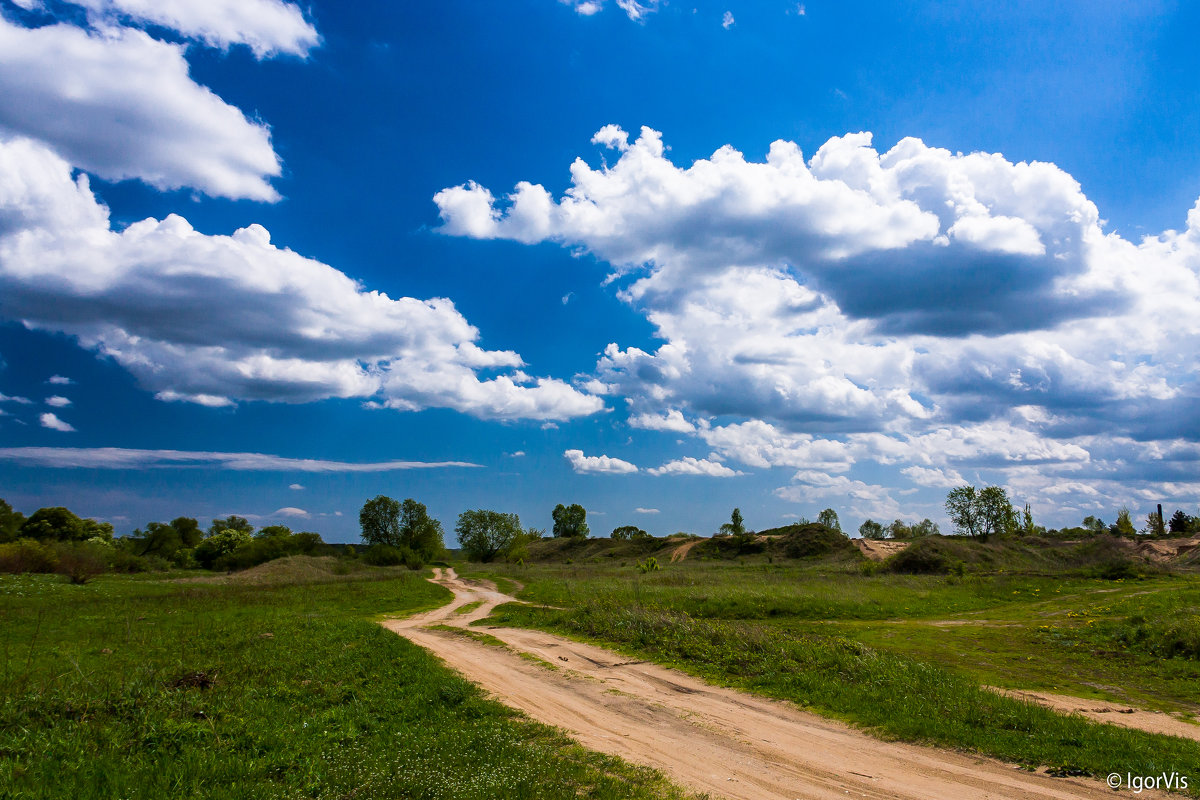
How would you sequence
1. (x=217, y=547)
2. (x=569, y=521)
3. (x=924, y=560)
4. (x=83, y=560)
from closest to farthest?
(x=83, y=560), (x=924, y=560), (x=217, y=547), (x=569, y=521)

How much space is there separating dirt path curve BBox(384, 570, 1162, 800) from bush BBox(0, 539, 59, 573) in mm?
54255

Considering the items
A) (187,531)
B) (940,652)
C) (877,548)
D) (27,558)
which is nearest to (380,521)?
(187,531)

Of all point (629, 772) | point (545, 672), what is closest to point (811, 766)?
point (629, 772)

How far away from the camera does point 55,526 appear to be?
247 feet

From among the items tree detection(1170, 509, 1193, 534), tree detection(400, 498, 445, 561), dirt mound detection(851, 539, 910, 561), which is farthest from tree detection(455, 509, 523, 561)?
tree detection(1170, 509, 1193, 534)

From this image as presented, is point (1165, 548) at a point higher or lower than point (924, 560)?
higher

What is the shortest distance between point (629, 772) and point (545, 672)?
26.2 feet

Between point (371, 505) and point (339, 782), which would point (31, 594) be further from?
point (371, 505)

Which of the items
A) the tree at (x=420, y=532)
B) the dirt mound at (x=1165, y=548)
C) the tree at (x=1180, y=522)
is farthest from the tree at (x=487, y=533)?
the tree at (x=1180, y=522)

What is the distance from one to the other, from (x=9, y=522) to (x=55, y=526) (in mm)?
5139

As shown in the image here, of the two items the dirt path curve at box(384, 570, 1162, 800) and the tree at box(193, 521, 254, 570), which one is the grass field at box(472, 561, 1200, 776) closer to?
the dirt path curve at box(384, 570, 1162, 800)

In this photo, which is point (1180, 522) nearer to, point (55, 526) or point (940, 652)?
point (940, 652)

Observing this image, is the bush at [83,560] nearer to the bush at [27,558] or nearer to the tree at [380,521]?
the bush at [27,558]

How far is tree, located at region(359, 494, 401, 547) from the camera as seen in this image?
333 feet
